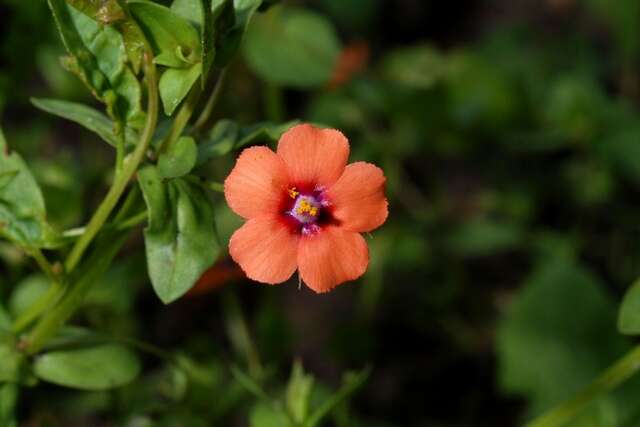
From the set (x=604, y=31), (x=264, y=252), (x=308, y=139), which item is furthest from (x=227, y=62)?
(x=604, y=31)

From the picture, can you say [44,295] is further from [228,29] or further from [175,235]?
[228,29]

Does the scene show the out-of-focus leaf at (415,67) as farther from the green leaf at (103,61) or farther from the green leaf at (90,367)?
the green leaf at (103,61)

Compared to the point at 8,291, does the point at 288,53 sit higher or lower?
higher

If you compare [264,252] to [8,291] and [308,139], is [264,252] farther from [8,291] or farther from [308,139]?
[8,291]

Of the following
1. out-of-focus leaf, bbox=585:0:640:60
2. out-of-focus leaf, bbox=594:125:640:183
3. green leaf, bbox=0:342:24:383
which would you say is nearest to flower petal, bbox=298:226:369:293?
green leaf, bbox=0:342:24:383

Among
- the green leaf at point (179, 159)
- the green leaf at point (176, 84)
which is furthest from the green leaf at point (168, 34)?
the green leaf at point (179, 159)

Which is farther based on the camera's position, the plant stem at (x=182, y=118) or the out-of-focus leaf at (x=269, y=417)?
the out-of-focus leaf at (x=269, y=417)

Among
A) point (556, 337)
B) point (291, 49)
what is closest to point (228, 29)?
point (291, 49)

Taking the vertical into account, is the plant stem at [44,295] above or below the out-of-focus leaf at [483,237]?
above
